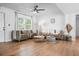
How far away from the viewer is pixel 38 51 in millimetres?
4199

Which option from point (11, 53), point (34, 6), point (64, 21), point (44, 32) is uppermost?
point (34, 6)

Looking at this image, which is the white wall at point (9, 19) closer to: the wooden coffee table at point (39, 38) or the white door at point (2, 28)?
the white door at point (2, 28)

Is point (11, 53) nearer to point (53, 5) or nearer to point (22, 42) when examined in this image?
point (22, 42)

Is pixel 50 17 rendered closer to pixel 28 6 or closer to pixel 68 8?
pixel 68 8

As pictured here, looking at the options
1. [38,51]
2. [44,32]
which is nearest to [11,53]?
[38,51]

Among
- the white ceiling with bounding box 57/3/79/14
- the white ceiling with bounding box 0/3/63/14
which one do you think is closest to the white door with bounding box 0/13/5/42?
the white ceiling with bounding box 0/3/63/14

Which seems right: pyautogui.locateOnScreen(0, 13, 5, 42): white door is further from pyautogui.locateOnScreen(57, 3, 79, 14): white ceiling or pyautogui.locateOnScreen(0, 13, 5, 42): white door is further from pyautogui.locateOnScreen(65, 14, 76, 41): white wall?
pyautogui.locateOnScreen(65, 14, 76, 41): white wall

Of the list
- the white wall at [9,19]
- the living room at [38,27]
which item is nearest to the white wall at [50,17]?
the living room at [38,27]

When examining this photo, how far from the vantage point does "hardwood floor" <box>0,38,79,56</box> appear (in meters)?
4.11

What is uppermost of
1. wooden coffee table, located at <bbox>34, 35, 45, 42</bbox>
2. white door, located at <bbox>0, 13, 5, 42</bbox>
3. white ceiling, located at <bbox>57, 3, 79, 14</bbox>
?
white ceiling, located at <bbox>57, 3, 79, 14</bbox>

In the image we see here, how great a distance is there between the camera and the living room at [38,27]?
4168 mm

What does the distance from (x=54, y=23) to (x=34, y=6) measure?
0.73 meters

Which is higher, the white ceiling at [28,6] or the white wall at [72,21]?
the white ceiling at [28,6]

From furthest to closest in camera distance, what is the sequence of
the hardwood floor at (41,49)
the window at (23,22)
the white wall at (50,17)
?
1. the window at (23,22)
2. the white wall at (50,17)
3. the hardwood floor at (41,49)
